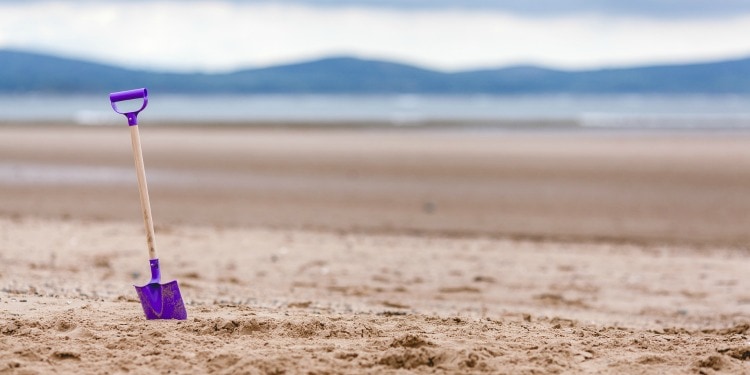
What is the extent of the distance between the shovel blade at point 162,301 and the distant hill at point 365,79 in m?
85.7

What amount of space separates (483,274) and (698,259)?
2.60m

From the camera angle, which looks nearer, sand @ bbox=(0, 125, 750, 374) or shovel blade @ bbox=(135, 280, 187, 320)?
sand @ bbox=(0, 125, 750, 374)

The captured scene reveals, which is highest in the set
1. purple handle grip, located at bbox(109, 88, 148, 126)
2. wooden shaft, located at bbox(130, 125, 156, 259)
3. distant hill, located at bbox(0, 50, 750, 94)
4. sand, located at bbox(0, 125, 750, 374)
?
distant hill, located at bbox(0, 50, 750, 94)

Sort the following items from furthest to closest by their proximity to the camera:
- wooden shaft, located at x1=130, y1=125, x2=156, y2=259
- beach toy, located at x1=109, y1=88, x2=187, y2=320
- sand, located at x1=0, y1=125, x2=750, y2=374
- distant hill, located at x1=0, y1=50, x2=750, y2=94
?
distant hill, located at x1=0, y1=50, x2=750, y2=94
beach toy, located at x1=109, y1=88, x2=187, y2=320
wooden shaft, located at x1=130, y1=125, x2=156, y2=259
sand, located at x1=0, y1=125, x2=750, y2=374

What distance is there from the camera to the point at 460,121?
36.1 m

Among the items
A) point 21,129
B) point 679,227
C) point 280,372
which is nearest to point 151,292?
point 280,372

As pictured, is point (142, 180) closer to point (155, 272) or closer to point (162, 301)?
point (155, 272)

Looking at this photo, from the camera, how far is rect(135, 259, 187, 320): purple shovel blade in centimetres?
523

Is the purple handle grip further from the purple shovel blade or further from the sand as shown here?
the sand

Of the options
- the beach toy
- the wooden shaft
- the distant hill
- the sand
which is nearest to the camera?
the sand

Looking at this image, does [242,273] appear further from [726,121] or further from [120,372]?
[726,121]

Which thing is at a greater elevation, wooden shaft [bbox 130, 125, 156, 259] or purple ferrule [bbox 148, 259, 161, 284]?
wooden shaft [bbox 130, 125, 156, 259]

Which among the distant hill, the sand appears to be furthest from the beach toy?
the distant hill

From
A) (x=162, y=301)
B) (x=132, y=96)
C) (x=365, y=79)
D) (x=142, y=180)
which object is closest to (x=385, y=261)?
(x=162, y=301)
